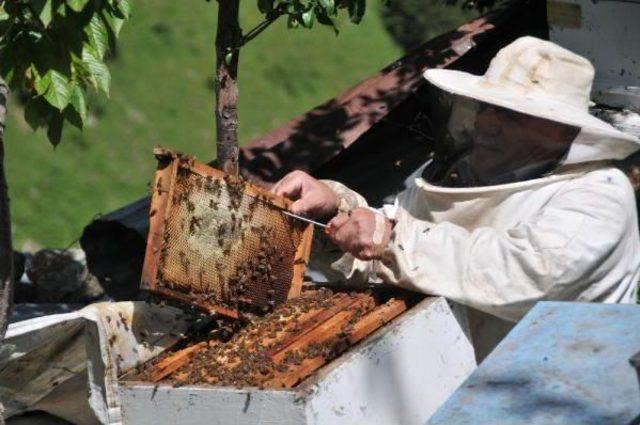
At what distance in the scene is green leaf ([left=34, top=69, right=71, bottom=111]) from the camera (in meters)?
3.51

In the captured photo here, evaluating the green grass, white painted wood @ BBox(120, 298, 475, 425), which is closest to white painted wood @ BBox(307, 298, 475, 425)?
white painted wood @ BBox(120, 298, 475, 425)

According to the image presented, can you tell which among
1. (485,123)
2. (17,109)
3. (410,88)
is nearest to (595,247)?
(485,123)

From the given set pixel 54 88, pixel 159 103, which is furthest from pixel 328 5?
pixel 159 103

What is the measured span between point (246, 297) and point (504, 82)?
107 cm

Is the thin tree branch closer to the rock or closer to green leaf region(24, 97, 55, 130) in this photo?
green leaf region(24, 97, 55, 130)

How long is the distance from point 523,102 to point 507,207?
32cm

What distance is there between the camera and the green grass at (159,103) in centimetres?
1034

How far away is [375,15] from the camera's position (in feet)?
42.7

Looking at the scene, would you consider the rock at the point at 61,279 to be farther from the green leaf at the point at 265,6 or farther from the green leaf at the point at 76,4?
the green leaf at the point at 76,4

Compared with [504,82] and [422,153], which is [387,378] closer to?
[504,82]

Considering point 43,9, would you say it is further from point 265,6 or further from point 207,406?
point 265,6

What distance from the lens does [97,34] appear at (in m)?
3.65

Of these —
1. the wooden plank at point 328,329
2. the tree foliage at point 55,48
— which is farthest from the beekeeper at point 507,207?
the tree foliage at point 55,48

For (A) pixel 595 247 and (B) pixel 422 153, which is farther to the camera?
(B) pixel 422 153
